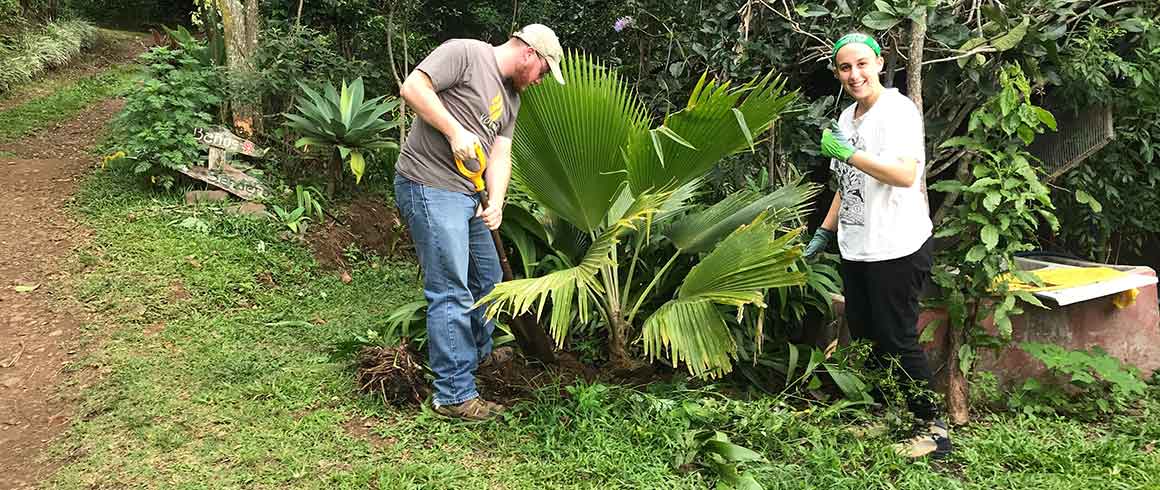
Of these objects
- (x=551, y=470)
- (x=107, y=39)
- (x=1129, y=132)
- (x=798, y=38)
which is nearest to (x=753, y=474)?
(x=551, y=470)

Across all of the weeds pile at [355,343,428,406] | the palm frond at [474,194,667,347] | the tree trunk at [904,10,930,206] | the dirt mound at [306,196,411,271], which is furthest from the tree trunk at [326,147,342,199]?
the tree trunk at [904,10,930,206]

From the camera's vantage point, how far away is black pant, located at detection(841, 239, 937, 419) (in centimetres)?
284

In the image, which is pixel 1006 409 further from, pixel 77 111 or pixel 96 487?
pixel 77 111

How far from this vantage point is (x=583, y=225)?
3.38 metres

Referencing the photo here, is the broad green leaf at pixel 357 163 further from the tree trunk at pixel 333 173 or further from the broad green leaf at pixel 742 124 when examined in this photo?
the broad green leaf at pixel 742 124

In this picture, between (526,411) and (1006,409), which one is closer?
(526,411)

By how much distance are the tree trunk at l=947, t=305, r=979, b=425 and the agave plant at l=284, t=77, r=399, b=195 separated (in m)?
A: 3.91

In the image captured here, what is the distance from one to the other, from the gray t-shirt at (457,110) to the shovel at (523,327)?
4 cm

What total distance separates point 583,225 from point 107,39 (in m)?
12.0

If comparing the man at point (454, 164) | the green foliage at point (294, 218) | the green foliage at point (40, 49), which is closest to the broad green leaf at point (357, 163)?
the green foliage at point (294, 218)

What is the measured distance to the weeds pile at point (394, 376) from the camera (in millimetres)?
3164

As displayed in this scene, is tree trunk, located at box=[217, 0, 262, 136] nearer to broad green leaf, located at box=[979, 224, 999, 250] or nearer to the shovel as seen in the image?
the shovel

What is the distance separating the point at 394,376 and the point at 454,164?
3.05ft

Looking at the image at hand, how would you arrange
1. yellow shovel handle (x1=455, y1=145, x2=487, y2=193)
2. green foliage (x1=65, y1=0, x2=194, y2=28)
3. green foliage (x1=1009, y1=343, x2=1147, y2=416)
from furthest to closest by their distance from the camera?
1. green foliage (x1=65, y1=0, x2=194, y2=28)
2. green foliage (x1=1009, y1=343, x2=1147, y2=416)
3. yellow shovel handle (x1=455, y1=145, x2=487, y2=193)
